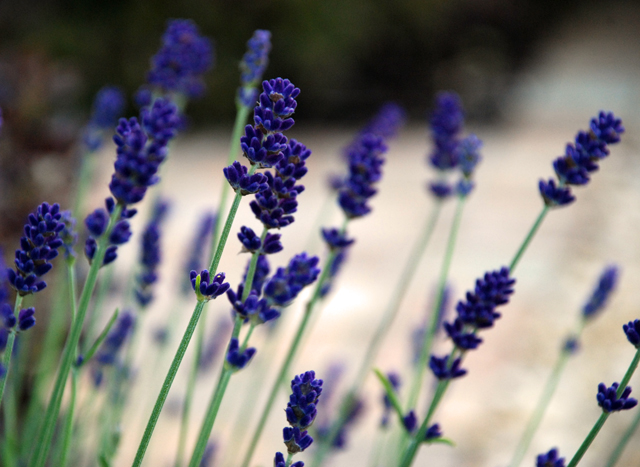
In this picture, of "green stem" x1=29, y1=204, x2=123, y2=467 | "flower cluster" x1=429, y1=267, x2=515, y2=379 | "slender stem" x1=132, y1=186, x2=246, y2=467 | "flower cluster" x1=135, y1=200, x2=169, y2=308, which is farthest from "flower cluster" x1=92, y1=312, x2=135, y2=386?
"flower cluster" x1=429, y1=267, x2=515, y2=379

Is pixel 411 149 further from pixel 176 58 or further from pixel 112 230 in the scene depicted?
pixel 112 230

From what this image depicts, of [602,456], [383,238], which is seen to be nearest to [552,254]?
[383,238]

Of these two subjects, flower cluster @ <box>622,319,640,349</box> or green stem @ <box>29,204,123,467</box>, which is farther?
flower cluster @ <box>622,319,640,349</box>

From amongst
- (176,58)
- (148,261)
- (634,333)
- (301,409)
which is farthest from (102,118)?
(634,333)

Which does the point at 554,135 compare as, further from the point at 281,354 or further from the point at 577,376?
the point at 281,354

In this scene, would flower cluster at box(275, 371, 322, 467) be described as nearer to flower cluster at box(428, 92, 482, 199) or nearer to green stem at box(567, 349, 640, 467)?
green stem at box(567, 349, 640, 467)
